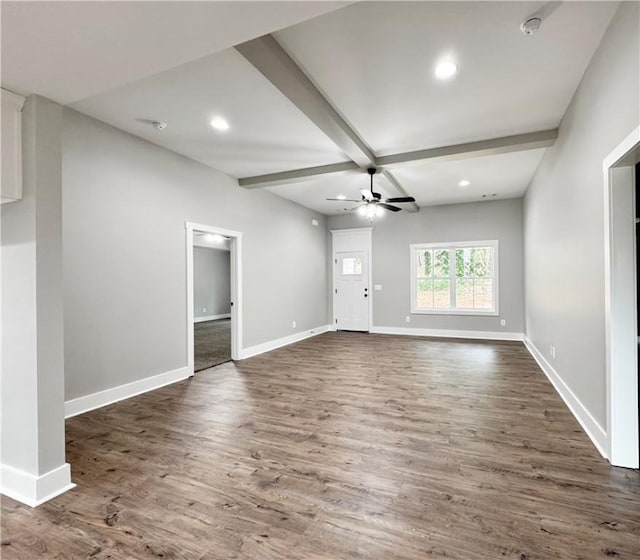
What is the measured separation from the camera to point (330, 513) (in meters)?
1.95

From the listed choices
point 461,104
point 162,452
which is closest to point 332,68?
point 461,104

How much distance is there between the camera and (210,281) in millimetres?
11633

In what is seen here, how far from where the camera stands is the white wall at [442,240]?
7.35 metres

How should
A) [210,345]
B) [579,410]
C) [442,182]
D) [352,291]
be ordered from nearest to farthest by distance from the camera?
[579,410] → [442,182] → [210,345] → [352,291]

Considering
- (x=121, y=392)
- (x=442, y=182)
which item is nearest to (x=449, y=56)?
(x=442, y=182)

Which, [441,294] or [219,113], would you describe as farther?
[441,294]

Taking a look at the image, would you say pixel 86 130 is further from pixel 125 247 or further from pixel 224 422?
pixel 224 422

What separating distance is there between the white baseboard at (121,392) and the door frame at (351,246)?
4.75 meters

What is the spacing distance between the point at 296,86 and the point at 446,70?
1.21 m

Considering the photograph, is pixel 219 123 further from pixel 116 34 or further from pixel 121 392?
pixel 121 392

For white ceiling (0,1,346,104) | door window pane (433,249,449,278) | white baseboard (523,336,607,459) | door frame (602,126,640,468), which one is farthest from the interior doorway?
door frame (602,126,640,468)

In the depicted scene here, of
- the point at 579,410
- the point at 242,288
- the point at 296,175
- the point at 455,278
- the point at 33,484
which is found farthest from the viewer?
the point at 455,278

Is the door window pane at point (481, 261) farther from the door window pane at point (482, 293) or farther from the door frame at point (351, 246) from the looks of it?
the door frame at point (351, 246)

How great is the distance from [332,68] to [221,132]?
1653mm
